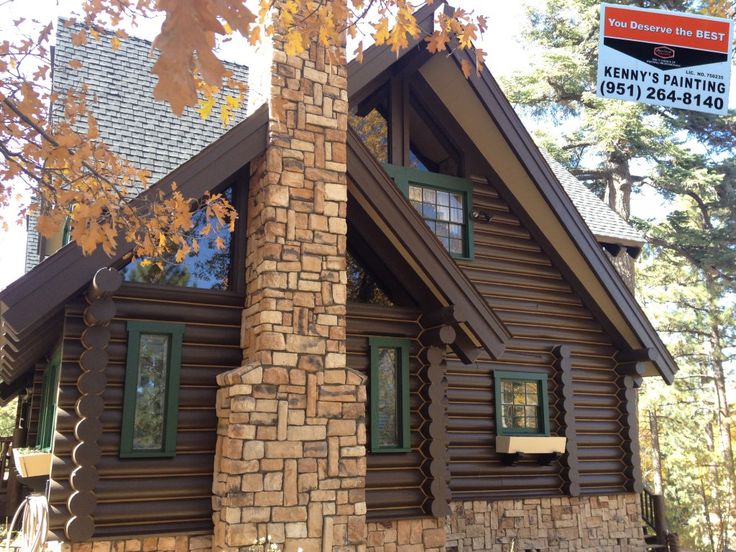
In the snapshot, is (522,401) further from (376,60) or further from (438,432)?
(376,60)

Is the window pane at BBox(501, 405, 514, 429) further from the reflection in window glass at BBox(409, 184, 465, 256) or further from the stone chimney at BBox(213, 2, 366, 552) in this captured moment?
the stone chimney at BBox(213, 2, 366, 552)

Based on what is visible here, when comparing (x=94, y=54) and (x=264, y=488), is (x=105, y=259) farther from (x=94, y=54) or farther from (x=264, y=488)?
(x=94, y=54)

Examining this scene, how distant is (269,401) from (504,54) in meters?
23.1

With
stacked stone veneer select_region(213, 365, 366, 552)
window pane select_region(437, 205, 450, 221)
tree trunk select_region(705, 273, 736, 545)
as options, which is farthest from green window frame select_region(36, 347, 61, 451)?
tree trunk select_region(705, 273, 736, 545)

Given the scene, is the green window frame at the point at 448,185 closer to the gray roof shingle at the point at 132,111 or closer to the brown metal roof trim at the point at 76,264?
the gray roof shingle at the point at 132,111

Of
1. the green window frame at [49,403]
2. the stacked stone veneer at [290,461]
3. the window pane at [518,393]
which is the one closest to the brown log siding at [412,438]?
the stacked stone veneer at [290,461]

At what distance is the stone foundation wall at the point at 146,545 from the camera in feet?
22.7

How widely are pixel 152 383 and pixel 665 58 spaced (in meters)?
7.06

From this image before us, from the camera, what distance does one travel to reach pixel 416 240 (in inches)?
342

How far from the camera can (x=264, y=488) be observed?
7.34 meters

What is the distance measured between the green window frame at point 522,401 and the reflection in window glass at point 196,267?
16.3 feet

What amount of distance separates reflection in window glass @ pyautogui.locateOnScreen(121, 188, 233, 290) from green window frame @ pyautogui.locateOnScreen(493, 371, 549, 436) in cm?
496

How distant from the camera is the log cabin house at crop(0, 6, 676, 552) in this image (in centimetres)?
732

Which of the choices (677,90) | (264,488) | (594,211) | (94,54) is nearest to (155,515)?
(264,488)
